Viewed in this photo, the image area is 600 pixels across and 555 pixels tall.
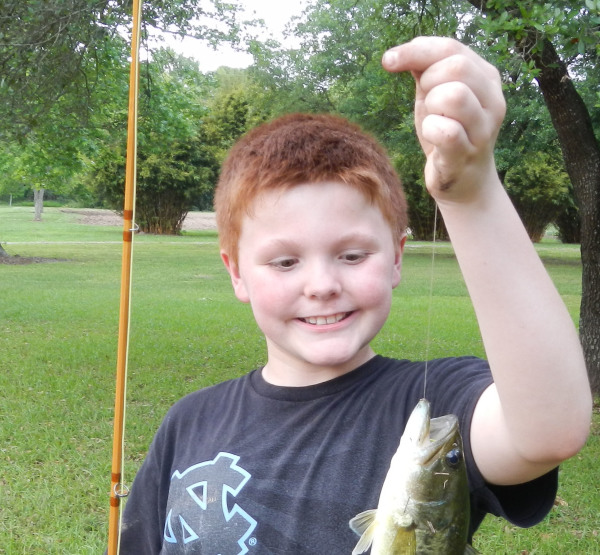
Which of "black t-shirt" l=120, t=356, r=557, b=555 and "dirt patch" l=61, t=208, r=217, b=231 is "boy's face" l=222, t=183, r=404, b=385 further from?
"dirt patch" l=61, t=208, r=217, b=231

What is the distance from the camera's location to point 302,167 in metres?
1.65

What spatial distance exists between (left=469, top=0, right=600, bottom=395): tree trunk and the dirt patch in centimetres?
3588

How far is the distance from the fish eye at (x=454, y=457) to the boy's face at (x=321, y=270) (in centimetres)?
36

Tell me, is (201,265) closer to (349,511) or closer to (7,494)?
(7,494)

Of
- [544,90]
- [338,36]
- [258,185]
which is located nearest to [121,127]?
[544,90]

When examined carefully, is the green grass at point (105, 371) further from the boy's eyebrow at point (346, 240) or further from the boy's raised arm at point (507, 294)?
the boy's raised arm at point (507, 294)

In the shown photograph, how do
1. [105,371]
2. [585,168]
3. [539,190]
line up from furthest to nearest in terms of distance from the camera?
[539,190] < [105,371] < [585,168]

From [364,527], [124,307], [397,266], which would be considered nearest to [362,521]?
[364,527]

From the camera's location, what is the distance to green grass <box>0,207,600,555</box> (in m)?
4.64

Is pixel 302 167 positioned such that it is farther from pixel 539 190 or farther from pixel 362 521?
pixel 539 190

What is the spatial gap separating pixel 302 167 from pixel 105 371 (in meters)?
7.18

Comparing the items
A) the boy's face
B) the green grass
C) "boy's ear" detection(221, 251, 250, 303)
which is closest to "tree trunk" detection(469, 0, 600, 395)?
the green grass

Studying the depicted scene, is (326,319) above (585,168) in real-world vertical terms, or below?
below

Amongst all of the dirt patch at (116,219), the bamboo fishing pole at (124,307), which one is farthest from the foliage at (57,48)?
the dirt patch at (116,219)
